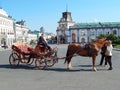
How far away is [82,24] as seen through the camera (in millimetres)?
156750

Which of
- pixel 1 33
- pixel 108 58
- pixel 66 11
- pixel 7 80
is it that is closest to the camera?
pixel 7 80

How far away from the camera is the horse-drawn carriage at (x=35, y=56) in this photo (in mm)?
16734

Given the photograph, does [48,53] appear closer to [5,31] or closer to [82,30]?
[5,31]

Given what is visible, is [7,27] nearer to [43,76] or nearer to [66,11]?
[66,11]

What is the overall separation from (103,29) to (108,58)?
134501 mm

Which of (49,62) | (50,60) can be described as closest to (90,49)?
(50,60)

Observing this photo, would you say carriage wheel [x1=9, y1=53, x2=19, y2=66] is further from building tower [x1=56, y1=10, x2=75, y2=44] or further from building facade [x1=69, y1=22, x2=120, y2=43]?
building tower [x1=56, y1=10, x2=75, y2=44]

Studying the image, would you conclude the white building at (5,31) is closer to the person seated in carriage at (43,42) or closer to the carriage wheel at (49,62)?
the person seated in carriage at (43,42)

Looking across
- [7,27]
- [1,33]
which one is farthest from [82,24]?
[1,33]

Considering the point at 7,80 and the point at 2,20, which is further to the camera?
the point at 2,20

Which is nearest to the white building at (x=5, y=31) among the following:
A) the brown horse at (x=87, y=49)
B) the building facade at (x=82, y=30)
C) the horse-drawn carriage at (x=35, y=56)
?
the building facade at (x=82, y=30)

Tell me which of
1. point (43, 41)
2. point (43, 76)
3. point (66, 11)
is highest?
point (66, 11)

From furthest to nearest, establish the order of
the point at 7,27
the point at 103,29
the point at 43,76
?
1. the point at 103,29
2. the point at 7,27
3. the point at 43,76

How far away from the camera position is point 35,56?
17016mm
